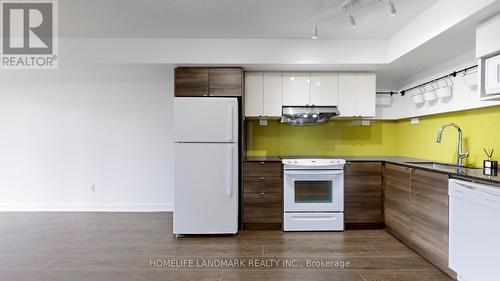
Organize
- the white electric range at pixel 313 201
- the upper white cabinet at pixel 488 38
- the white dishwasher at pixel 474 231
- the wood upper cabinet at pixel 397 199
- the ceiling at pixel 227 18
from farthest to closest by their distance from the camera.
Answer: the white electric range at pixel 313 201 < the wood upper cabinet at pixel 397 199 < the ceiling at pixel 227 18 < the upper white cabinet at pixel 488 38 < the white dishwasher at pixel 474 231

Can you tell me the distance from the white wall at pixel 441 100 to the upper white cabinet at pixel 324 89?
3.06 ft

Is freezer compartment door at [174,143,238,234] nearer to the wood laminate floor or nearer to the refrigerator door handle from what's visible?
the refrigerator door handle

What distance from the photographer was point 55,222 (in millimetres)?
3682

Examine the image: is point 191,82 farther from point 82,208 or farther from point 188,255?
point 82,208

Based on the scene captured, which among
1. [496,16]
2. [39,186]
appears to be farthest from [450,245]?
[39,186]

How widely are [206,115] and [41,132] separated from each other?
10.1 ft

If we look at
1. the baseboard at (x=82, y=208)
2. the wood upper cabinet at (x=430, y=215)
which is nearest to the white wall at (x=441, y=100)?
the wood upper cabinet at (x=430, y=215)

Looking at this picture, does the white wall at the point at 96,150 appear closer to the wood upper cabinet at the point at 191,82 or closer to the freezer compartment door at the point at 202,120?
the wood upper cabinet at the point at 191,82

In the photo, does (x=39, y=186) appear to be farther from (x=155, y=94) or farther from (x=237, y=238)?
(x=237, y=238)

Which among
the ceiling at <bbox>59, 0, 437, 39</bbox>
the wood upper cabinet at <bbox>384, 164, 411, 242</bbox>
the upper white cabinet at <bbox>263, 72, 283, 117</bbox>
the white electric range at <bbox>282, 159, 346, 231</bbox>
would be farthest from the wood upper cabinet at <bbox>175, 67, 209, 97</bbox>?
the wood upper cabinet at <bbox>384, 164, 411, 242</bbox>

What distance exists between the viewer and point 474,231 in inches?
75.1

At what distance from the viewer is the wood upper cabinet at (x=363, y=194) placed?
3373 millimetres

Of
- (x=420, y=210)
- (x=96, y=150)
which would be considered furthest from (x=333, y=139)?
(x=96, y=150)

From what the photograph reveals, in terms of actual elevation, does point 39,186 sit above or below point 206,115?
below
